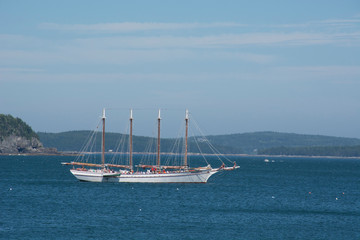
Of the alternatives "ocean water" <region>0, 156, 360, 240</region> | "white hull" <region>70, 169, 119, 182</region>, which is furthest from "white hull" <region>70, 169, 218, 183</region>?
"ocean water" <region>0, 156, 360, 240</region>

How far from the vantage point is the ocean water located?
60.4 metres

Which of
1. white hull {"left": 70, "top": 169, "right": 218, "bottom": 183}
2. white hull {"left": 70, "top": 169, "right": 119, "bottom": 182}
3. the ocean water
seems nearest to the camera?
the ocean water

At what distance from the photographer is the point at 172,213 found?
73.6 metres

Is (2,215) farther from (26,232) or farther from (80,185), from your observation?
(80,185)

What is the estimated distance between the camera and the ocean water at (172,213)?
60.4m

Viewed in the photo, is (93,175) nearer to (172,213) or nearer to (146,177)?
(146,177)

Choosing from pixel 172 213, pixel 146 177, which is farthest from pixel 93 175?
pixel 172 213

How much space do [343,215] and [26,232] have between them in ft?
127

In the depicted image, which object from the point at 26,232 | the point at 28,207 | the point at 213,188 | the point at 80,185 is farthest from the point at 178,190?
the point at 26,232

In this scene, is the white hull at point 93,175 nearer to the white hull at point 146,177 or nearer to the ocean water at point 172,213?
the white hull at point 146,177

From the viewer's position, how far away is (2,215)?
226ft

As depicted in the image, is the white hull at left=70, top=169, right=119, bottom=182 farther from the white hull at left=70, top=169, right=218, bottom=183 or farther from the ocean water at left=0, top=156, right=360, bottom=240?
the ocean water at left=0, top=156, right=360, bottom=240

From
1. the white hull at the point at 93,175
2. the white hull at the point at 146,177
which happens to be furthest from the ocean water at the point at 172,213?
the white hull at the point at 93,175

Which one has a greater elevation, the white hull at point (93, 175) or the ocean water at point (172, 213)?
the white hull at point (93, 175)
